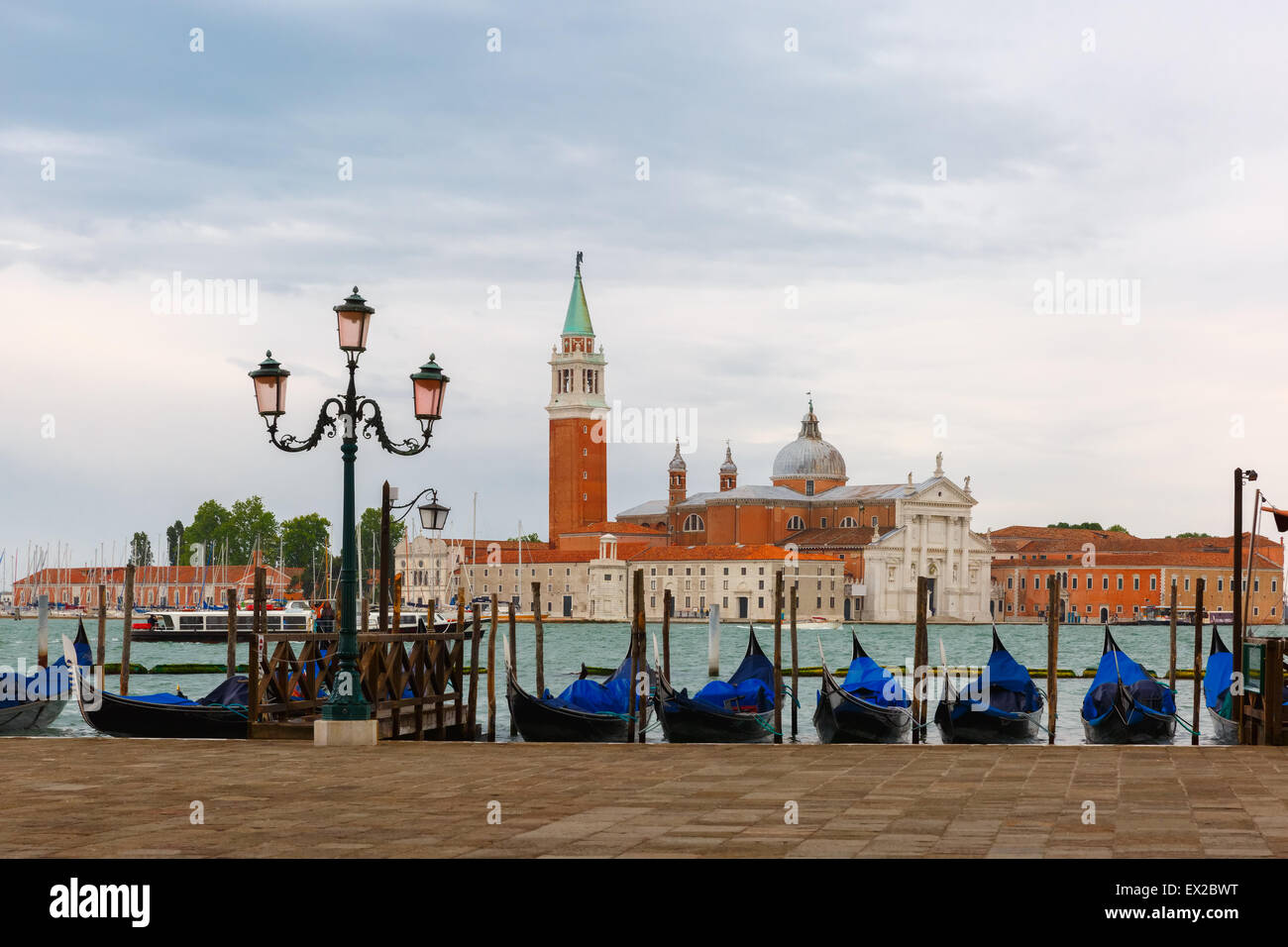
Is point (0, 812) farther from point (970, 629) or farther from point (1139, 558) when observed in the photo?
point (1139, 558)

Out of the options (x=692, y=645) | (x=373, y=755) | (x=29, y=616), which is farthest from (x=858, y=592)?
(x=373, y=755)

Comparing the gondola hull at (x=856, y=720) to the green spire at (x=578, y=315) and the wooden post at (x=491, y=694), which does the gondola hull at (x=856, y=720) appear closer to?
the wooden post at (x=491, y=694)

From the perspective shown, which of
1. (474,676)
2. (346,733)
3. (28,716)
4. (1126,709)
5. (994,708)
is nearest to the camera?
(346,733)

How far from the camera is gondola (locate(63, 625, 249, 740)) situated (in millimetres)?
20094

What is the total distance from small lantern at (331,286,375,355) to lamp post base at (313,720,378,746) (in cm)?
284

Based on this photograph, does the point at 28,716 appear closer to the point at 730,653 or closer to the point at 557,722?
the point at 557,722

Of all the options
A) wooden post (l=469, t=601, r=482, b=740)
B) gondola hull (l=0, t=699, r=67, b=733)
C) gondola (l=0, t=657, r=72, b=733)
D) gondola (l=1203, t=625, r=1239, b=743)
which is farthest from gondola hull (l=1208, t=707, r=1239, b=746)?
gondola hull (l=0, t=699, r=67, b=733)

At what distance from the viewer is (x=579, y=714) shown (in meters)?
22.4

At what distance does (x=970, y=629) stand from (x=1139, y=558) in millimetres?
14086

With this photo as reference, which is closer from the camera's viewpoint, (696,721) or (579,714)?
(579,714)

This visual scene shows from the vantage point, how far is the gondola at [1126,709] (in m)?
23.9

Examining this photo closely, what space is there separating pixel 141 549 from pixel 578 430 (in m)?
35.7

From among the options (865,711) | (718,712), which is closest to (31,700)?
(718,712)

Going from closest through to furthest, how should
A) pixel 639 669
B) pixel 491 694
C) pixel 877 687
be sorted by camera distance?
pixel 639 669 → pixel 877 687 → pixel 491 694
